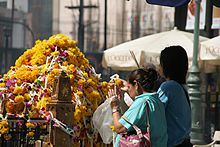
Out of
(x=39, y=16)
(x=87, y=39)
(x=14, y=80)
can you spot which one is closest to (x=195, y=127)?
(x=14, y=80)

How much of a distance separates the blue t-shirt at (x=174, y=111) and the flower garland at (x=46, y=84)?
1136 mm

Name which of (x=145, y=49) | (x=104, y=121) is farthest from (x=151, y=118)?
(x=145, y=49)

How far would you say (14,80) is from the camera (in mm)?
5406

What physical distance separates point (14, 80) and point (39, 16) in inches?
915

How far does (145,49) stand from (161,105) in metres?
8.16

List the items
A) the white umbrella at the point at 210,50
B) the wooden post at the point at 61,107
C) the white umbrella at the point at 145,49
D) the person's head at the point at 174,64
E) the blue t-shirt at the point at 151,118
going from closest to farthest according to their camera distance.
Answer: the blue t-shirt at the point at 151,118
the person's head at the point at 174,64
the wooden post at the point at 61,107
the white umbrella at the point at 210,50
the white umbrella at the point at 145,49

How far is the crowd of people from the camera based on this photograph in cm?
406

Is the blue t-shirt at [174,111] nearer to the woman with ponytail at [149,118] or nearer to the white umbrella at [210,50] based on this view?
the woman with ponytail at [149,118]

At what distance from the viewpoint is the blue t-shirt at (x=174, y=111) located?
4242 millimetres

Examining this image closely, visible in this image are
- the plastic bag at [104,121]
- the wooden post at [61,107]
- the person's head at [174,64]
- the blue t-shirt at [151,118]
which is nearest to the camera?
the blue t-shirt at [151,118]

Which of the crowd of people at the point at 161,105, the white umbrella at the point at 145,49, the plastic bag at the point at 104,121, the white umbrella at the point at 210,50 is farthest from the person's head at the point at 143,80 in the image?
the white umbrella at the point at 145,49

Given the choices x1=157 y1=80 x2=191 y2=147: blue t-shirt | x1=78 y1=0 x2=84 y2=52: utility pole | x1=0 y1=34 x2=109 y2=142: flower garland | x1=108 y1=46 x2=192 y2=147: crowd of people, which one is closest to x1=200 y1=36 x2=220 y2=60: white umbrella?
x1=0 y1=34 x2=109 y2=142: flower garland

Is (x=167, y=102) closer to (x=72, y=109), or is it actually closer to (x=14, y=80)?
(x=72, y=109)

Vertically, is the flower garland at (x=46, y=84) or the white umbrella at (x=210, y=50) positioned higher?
the white umbrella at (x=210, y=50)
